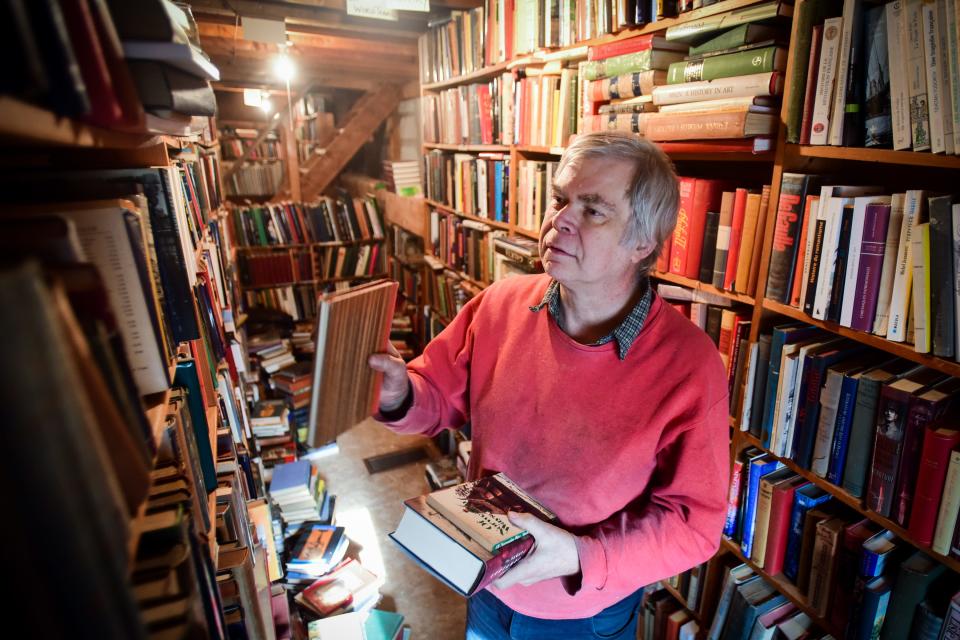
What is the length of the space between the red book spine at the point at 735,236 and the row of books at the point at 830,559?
1.71 ft

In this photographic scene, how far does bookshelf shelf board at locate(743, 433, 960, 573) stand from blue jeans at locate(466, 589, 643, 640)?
513 mm

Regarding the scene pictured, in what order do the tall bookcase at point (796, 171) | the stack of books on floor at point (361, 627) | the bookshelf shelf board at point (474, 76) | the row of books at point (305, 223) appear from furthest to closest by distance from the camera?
the row of books at point (305, 223) → the bookshelf shelf board at point (474, 76) → the stack of books on floor at point (361, 627) → the tall bookcase at point (796, 171)

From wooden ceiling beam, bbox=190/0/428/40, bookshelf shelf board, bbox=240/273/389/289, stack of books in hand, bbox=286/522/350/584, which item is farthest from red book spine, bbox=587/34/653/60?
bookshelf shelf board, bbox=240/273/389/289

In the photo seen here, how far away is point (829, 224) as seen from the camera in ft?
3.69

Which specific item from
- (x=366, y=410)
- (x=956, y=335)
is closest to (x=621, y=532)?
(x=366, y=410)

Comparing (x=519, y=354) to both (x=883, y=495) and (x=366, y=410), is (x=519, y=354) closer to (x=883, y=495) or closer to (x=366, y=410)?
(x=366, y=410)

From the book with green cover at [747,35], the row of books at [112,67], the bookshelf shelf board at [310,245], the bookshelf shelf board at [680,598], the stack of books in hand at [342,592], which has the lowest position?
the stack of books in hand at [342,592]

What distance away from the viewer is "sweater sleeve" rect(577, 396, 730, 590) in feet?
3.11

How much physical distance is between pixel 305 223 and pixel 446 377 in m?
3.61

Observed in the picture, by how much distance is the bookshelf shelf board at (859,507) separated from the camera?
3.24 feet

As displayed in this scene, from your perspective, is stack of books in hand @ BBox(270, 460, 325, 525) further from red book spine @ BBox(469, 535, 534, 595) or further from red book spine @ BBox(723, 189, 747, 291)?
red book spine @ BBox(723, 189, 747, 291)

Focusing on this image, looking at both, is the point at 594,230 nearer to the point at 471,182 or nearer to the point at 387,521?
the point at 471,182

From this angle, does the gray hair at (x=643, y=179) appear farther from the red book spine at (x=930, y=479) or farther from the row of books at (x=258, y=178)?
the row of books at (x=258, y=178)

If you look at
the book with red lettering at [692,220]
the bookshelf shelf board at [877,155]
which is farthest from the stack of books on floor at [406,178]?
the bookshelf shelf board at [877,155]
